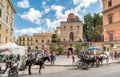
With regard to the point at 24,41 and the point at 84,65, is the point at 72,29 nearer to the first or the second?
the point at 24,41

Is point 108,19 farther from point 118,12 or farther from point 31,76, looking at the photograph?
point 31,76

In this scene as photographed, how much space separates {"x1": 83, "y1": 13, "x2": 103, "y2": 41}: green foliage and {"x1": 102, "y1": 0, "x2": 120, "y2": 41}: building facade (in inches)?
753

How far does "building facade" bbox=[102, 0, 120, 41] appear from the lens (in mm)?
37938

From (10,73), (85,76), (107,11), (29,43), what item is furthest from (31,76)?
(29,43)

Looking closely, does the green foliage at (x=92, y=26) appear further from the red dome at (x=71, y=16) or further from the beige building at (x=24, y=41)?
the beige building at (x=24, y=41)

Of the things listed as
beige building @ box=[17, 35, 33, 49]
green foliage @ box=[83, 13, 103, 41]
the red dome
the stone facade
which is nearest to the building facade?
green foliage @ box=[83, 13, 103, 41]

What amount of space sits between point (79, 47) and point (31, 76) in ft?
113

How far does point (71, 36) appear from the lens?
62.5 metres

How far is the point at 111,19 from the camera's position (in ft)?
131

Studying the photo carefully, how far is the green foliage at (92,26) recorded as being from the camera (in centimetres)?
6084

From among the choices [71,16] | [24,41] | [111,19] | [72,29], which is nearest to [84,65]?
[111,19]

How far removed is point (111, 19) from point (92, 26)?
77.2ft

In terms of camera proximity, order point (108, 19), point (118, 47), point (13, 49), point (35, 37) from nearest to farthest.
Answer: point (13, 49), point (118, 47), point (108, 19), point (35, 37)

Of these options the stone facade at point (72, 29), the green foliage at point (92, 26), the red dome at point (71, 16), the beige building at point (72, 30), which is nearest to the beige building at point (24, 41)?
the beige building at point (72, 30)
